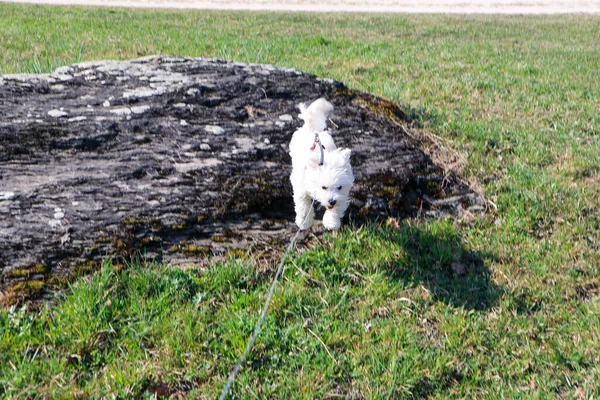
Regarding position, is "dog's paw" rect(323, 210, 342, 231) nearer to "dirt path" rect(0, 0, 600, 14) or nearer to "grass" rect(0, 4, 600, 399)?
"grass" rect(0, 4, 600, 399)

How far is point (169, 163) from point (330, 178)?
1.76 meters

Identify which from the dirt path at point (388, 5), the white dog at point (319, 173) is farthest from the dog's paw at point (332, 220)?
the dirt path at point (388, 5)

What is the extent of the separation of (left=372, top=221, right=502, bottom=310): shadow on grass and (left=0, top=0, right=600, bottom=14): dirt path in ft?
56.9

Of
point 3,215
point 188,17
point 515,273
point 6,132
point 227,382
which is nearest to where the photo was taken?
point 227,382

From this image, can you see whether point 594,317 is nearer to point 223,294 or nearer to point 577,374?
point 577,374

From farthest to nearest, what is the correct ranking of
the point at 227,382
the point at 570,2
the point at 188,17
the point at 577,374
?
the point at 570,2 → the point at 188,17 → the point at 577,374 → the point at 227,382

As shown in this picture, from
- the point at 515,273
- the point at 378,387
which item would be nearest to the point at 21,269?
the point at 378,387

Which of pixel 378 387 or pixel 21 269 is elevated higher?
pixel 21 269

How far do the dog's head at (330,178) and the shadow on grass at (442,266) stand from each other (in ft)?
2.91

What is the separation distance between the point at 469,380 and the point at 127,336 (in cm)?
232

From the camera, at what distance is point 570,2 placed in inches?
986

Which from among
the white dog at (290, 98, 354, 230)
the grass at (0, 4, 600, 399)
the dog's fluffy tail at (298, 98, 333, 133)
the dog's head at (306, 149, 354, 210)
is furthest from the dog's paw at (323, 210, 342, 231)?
the dog's fluffy tail at (298, 98, 333, 133)

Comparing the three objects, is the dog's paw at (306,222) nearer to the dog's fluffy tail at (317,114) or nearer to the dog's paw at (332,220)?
the dog's paw at (332,220)

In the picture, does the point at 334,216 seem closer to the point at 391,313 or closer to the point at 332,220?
the point at 332,220
